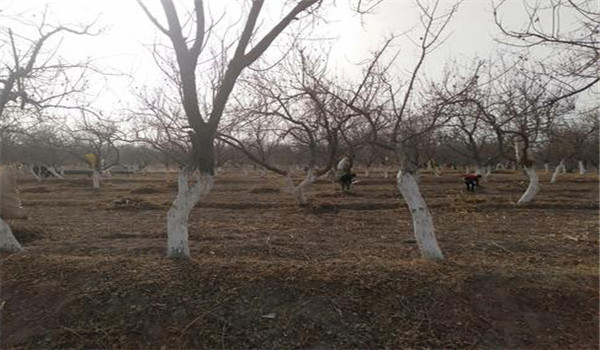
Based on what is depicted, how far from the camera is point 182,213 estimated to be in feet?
16.9

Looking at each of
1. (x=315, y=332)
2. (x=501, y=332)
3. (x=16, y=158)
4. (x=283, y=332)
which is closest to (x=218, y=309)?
(x=283, y=332)

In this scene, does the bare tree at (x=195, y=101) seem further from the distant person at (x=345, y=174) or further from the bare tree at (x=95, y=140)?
the distant person at (x=345, y=174)

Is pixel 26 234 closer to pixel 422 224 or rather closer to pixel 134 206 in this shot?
pixel 134 206

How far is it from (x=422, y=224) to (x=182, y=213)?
2.98 m

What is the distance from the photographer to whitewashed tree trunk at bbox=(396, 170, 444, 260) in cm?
523

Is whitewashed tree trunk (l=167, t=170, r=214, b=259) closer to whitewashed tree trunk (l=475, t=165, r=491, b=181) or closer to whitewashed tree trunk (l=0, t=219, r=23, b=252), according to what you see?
whitewashed tree trunk (l=0, t=219, r=23, b=252)

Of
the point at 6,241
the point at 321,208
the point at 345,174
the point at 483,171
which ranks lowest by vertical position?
the point at 321,208

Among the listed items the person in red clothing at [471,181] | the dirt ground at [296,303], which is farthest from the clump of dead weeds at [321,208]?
the person in red clothing at [471,181]

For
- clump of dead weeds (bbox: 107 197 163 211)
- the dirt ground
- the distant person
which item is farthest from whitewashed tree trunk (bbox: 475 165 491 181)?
the dirt ground

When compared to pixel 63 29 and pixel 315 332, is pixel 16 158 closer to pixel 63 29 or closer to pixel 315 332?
pixel 63 29

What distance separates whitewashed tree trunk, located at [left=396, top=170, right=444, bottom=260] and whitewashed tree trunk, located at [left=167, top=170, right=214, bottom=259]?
2529 mm

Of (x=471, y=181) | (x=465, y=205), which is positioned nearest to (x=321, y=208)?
(x=465, y=205)

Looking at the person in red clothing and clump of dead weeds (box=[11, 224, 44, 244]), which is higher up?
the person in red clothing

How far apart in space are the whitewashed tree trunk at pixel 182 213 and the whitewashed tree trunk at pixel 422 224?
2529 mm
